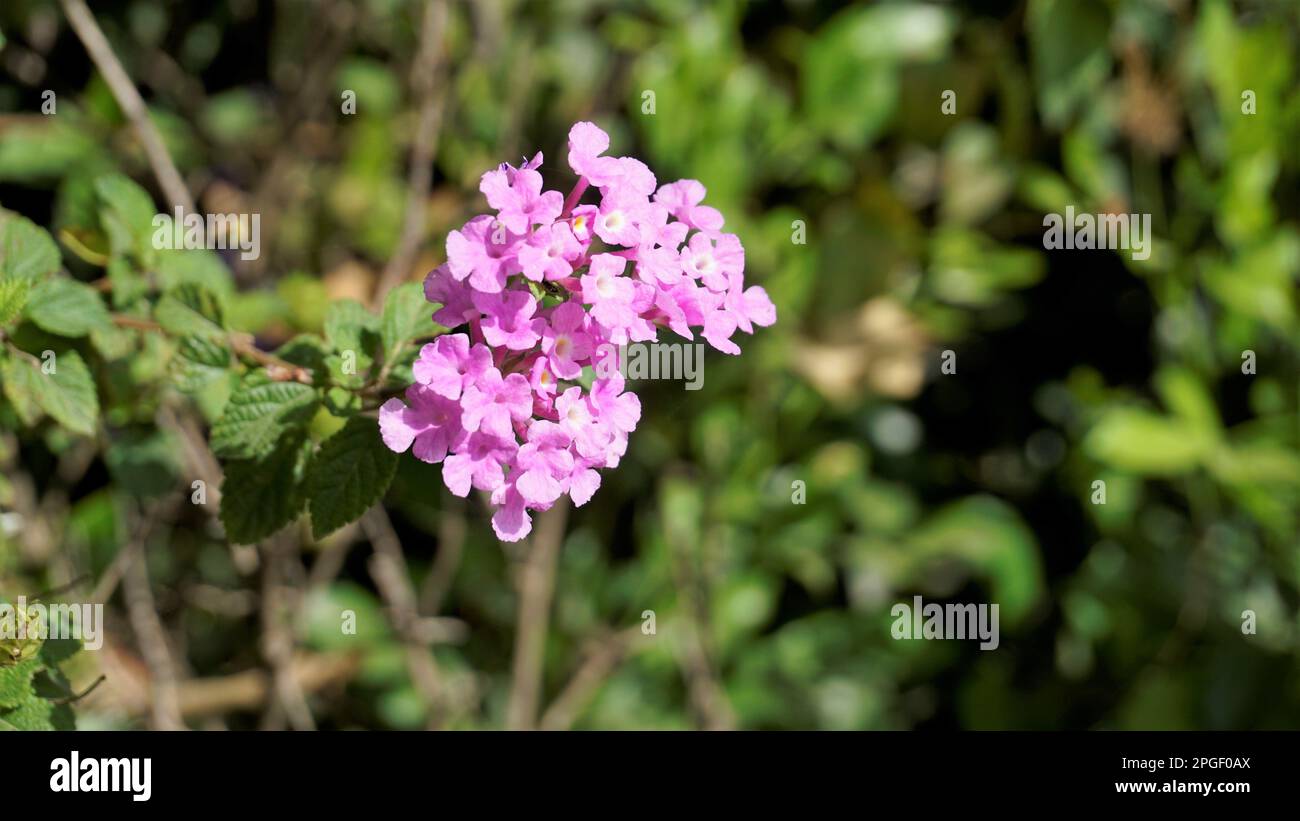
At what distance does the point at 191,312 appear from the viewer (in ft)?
3.54

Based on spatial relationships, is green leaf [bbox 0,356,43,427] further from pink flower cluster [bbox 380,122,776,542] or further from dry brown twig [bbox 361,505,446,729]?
dry brown twig [bbox 361,505,446,729]

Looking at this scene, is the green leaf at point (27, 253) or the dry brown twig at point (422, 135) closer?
the green leaf at point (27, 253)

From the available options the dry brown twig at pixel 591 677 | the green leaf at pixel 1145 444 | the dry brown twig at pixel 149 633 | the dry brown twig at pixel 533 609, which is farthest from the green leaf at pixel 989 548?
the dry brown twig at pixel 149 633

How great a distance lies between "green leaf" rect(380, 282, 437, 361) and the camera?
0.97m

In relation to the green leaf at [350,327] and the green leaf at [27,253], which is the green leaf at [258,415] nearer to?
the green leaf at [350,327]

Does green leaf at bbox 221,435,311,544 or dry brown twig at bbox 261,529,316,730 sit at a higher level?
green leaf at bbox 221,435,311,544

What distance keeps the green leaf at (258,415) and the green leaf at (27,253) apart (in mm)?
244

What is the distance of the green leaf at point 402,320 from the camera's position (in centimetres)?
97

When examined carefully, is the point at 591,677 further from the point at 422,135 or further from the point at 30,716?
the point at 30,716

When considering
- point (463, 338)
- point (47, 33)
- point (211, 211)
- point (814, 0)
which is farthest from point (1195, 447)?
point (47, 33)

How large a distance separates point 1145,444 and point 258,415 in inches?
54.7

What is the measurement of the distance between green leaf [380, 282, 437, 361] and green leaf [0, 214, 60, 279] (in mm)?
333

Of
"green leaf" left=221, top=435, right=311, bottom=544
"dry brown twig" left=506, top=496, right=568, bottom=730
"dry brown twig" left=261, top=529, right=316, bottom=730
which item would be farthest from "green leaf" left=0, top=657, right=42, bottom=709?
"dry brown twig" left=506, top=496, right=568, bottom=730
